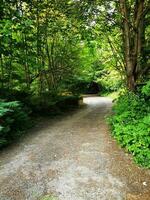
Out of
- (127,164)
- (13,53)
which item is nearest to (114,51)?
(13,53)

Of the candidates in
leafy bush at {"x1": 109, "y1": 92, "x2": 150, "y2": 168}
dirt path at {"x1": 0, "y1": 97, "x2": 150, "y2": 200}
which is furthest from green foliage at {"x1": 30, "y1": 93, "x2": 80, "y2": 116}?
leafy bush at {"x1": 109, "y1": 92, "x2": 150, "y2": 168}

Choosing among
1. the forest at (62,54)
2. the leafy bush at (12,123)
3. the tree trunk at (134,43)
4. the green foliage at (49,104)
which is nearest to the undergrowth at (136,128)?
the forest at (62,54)

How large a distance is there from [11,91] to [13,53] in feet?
5.12

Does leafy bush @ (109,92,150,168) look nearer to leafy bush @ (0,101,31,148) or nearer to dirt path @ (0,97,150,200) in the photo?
dirt path @ (0,97,150,200)

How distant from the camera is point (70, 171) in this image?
620 cm

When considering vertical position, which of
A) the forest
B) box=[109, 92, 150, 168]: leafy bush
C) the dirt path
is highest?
the forest

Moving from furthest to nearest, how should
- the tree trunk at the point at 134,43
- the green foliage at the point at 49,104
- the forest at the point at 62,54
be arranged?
the green foliage at the point at 49,104 → the tree trunk at the point at 134,43 → the forest at the point at 62,54

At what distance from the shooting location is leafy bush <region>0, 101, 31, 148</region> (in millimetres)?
7722

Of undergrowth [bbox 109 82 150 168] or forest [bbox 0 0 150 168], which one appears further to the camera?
forest [bbox 0 0 150 168]

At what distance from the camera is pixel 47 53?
17516 millimetres

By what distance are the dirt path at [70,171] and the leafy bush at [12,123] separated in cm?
43

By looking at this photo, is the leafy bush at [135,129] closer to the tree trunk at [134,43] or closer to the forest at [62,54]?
the forest at [62,54]

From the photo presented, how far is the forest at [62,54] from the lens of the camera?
833 centimetres

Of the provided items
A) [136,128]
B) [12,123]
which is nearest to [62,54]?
[12,123]
